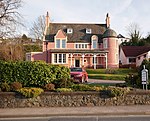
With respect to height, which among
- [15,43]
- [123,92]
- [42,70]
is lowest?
[123,92]

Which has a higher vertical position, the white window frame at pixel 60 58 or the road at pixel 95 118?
the white window frame at pixel 60 58

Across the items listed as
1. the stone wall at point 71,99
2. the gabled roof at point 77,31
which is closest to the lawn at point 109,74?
the gabled roof at point 77,31

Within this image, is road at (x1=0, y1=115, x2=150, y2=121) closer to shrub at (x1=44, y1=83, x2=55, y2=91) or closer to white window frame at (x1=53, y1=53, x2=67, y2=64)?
shrub at (x1=44, y1=83, x2=55, y2=91)

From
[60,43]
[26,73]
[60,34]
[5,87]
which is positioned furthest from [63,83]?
[60,34]

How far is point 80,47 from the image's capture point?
54.9 meters

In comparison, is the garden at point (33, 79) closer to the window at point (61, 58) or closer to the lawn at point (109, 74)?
the lawn at point (109, 74)

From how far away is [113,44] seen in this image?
53156 millimetres

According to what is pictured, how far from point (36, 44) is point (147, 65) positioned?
5179 centimetres

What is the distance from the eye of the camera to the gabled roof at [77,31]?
55188 mm

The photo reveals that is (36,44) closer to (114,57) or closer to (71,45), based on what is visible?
(71,45)

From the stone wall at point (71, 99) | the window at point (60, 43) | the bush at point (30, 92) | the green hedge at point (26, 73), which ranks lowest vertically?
the stone wall at point (71, 99)

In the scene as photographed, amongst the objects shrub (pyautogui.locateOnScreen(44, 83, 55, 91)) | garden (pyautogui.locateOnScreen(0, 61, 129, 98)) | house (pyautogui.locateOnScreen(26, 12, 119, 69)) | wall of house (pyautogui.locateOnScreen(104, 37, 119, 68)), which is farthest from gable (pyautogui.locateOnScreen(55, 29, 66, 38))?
shrub (pyautogui.locateOnScreen(44, 83, 55, 91))

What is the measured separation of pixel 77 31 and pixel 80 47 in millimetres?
4358

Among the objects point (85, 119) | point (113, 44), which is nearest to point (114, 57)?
point (113, 44)
